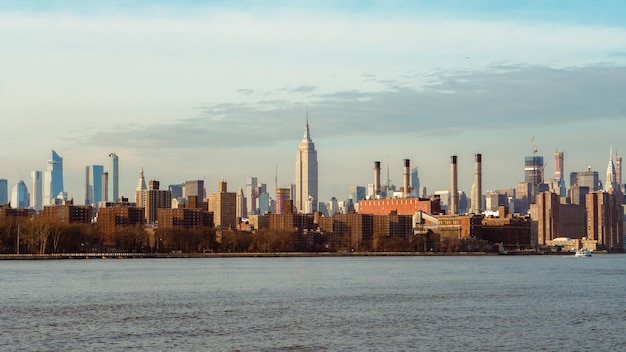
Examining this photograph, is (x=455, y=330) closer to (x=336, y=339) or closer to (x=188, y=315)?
(x=336, y=339)

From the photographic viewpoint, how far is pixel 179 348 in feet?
172

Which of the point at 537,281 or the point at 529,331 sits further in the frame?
the point at 537,281

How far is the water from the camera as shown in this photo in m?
54.8

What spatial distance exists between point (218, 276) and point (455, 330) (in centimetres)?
6469

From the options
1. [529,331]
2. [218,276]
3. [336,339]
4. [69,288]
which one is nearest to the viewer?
[336,339]

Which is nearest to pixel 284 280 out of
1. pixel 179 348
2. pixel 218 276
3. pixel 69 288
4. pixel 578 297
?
pixel 218 276

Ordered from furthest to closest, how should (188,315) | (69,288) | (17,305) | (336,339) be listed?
(69,288) → (17,305) → (188,315) → (336,339)

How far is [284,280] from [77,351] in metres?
63.4

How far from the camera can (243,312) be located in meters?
70.4

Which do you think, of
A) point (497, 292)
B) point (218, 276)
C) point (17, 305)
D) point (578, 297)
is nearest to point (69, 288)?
point (17, 305)

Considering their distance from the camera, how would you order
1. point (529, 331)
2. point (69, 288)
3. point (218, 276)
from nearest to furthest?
point (529, 331) → point (69, 288) → point (218, 276)

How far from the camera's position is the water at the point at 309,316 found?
2157 inches

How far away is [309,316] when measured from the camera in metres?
67.9

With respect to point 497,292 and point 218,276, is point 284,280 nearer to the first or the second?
point 218,276
